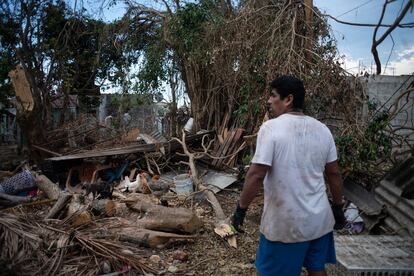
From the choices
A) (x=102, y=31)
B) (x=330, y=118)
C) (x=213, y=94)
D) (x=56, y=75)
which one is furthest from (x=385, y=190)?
(x=56, y=75)

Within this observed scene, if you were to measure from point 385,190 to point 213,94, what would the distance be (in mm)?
5965

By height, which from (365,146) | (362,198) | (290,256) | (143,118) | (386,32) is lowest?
(362,198)

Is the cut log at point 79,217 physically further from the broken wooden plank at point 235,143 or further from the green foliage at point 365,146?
the broken wooden plank at point 235,143

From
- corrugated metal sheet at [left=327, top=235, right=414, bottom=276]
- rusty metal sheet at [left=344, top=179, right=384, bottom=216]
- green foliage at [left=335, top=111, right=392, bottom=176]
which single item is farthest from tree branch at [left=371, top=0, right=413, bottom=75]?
corrugated metal sheet at [left=327, top=235, right=414, bottom=276]

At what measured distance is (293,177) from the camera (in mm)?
2158

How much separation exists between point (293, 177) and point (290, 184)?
5 cm

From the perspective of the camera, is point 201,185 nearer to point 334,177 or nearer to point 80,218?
point 80,218

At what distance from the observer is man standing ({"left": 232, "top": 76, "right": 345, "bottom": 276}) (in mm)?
2145

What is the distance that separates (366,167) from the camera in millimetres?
5105

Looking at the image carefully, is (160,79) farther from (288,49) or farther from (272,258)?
(272,258)

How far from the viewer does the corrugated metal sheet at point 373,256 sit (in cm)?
258

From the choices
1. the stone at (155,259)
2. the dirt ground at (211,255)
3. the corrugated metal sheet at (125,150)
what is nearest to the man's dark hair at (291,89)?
the dirt ground at (211,255)

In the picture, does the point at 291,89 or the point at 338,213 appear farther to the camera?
the point at 338,213

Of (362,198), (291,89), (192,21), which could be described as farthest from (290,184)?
(192,21)
